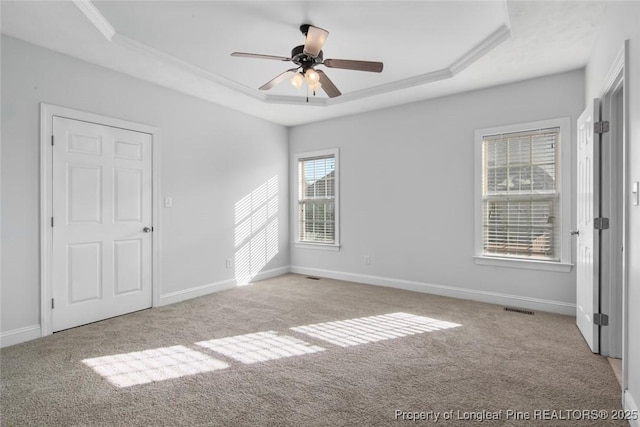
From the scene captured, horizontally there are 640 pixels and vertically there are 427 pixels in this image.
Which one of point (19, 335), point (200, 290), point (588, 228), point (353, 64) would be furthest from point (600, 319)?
point (19, 335)

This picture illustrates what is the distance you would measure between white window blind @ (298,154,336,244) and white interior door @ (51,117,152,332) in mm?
2699

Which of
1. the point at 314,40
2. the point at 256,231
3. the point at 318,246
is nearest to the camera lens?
the point at 314,40

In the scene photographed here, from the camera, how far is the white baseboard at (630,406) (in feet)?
5.76

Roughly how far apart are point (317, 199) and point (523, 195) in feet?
10.3

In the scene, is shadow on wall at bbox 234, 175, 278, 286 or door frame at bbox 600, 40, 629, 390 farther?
shadow on wall at bbox 234, 175, 278, 286

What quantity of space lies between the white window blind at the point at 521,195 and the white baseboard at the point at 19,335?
4891mm

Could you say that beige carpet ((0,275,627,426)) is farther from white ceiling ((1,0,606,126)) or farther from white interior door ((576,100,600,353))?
white ceiling ((1,0,606,126))

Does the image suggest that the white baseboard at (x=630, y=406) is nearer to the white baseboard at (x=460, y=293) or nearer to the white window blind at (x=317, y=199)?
the white baseboard at (x=460, y=293)

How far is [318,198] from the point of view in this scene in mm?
5902

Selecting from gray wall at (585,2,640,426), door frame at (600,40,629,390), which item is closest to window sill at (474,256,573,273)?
door frame at (600,40,629,390)

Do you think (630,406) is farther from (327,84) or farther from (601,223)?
(327,84)

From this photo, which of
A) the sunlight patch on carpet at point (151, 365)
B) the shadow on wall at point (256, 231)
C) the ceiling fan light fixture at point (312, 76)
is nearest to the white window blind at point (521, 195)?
the ceiling fan light fixture at point (312, 76)

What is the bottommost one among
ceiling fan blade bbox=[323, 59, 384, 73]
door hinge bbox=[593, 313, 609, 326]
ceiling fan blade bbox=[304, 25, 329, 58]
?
door hinge bbox=[593, 313, 609, 326]

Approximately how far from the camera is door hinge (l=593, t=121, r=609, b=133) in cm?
265
